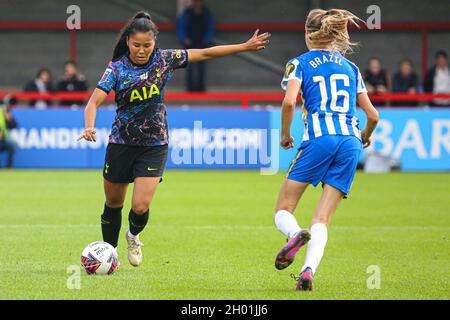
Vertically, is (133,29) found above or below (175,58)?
above

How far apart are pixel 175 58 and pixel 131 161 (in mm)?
919

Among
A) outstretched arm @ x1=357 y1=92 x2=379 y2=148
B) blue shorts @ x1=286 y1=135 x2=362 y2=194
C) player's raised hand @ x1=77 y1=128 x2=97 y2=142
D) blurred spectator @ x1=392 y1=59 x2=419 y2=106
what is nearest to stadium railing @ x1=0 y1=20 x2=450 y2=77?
blurred spectator @ x1=392 y1=59 x2=419 y2=106

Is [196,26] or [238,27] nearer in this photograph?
[196,26]

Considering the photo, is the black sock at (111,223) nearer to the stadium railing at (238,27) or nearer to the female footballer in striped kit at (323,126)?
the female footballer in striped kit at (323,126)

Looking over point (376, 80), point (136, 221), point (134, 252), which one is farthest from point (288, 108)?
point (376, 80)

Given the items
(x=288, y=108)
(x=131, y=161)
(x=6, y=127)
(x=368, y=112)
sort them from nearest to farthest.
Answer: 1. (x=288, y=108)
2. (x=368, y=112)
3. (x=131, y=161)
4. (x=6, y=127)

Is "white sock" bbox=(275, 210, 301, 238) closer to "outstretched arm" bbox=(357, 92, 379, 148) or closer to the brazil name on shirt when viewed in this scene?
the brazil name on shirt

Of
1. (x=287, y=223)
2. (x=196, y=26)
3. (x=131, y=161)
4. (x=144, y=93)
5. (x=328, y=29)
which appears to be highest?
(x=196, y=26)

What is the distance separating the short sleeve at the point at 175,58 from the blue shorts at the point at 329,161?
1.54m

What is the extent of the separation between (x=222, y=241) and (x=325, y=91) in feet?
12.2

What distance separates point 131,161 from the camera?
864 cm

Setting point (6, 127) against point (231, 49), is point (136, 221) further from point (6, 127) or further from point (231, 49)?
point (6, 127)

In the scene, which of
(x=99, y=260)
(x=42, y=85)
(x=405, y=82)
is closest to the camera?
(x=99, y=260)

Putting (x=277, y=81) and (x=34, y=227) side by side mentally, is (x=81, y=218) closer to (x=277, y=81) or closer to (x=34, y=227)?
(x=34, y=227)
